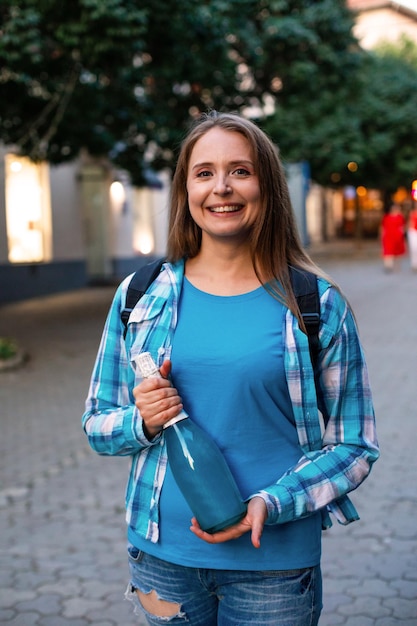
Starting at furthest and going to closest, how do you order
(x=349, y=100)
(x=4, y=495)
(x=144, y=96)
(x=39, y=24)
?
1. (x=349, y=100)
2. (x=144, y=96)
3. (x=39, y=24)
4. (x=4, y=495)

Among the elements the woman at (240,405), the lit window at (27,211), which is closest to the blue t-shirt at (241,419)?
the woman at (240,405)

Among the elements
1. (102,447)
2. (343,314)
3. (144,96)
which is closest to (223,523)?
(102,447)

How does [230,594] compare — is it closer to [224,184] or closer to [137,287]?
[137,287]

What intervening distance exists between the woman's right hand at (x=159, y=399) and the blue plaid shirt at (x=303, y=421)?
0.24ft

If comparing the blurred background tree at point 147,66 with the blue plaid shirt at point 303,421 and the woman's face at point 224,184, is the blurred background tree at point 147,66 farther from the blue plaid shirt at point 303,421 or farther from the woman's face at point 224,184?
the blue plaid shirt at point 303,421

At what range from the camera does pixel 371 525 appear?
201 inches

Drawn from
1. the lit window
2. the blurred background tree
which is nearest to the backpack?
the blurred background tree

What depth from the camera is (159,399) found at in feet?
6.05

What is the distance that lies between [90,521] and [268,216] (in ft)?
12.4

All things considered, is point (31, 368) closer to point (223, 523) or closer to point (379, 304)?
point (379, 304)

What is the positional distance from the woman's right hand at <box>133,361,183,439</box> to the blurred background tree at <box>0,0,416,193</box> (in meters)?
7.01

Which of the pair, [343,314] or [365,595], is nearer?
[343,314]

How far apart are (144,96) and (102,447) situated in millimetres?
13394

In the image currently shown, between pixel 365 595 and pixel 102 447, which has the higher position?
pixel 102 447
